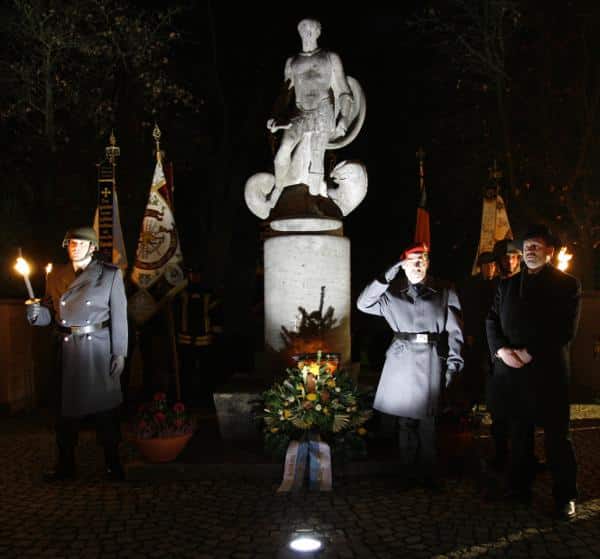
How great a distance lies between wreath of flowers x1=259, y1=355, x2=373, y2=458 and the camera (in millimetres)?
5332

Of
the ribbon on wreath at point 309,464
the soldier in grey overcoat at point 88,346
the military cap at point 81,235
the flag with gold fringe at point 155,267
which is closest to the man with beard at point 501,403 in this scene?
the ribbon on wreath at point 309,464

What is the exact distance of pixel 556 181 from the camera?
11953 millimetres

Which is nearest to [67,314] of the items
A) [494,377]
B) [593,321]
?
[494,377]

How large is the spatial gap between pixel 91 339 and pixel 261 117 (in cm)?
1121

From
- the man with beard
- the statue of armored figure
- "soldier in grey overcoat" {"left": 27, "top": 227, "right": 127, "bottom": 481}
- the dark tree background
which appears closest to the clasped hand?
the man with beard

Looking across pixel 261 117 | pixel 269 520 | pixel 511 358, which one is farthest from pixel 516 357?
pixel 261 117

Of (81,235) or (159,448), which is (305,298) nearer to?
(159,448)

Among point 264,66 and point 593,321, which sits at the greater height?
point 264,66

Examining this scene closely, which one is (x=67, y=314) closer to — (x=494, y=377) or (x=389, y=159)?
(x=494, y=377)

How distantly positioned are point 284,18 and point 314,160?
35.6 feet

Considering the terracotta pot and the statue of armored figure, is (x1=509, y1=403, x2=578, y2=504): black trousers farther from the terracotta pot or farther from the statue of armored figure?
the statue of armored figure

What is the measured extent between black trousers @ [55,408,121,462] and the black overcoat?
320cm

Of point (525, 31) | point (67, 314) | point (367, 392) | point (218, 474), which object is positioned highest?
point (525, 31)

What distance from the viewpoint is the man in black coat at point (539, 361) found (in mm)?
4480
